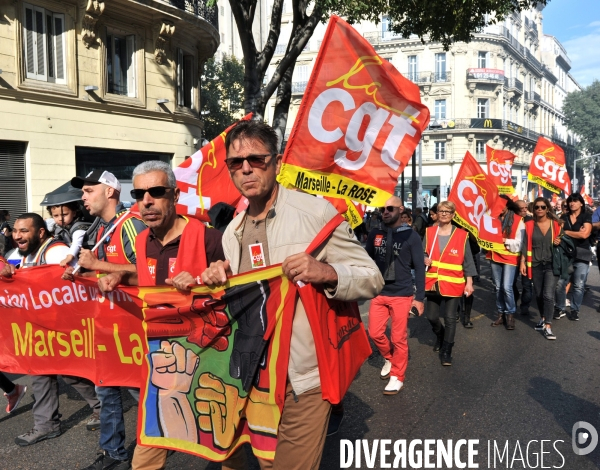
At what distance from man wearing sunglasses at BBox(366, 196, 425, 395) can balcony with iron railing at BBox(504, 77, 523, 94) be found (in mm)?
55904

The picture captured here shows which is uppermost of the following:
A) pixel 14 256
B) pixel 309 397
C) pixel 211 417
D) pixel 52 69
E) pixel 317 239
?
pixel 52 69

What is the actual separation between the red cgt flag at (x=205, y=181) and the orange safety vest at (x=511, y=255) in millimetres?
4320

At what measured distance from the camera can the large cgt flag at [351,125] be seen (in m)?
4.14

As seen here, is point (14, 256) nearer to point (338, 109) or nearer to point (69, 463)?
point (69, 463)

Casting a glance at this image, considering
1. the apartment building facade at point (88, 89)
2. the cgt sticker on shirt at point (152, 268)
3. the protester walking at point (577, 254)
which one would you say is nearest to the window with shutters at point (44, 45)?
the apartment building facade at point (88, 89)

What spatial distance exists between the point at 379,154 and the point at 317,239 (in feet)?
7.68

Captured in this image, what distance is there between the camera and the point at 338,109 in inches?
169

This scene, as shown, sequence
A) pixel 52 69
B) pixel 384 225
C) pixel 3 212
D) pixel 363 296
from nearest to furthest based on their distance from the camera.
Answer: pixel 363 296, pixel 384 225, pixel 3 212, pixel 52 69

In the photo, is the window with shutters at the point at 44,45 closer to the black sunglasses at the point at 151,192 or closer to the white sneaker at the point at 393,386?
the white sneaker at the point at 393,386

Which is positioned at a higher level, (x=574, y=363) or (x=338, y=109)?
(x=338, y=109)

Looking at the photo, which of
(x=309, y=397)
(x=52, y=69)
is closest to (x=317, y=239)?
(x=309, y=397)

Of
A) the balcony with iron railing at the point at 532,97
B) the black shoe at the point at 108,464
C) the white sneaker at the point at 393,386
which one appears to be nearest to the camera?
the black shoe at the point at 108,464

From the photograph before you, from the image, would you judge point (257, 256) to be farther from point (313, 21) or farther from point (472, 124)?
point (472, 124)

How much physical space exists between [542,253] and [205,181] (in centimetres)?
481
